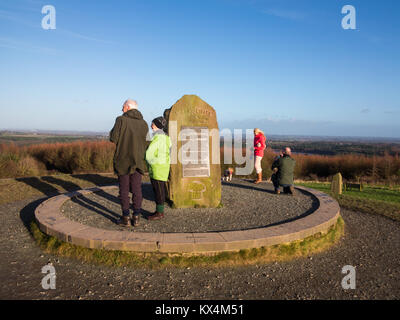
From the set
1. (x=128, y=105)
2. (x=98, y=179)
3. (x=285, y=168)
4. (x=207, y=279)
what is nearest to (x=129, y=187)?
(x=128, y=105)

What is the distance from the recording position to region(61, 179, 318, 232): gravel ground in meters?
5.33

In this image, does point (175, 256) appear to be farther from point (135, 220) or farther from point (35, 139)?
point (35, 139)

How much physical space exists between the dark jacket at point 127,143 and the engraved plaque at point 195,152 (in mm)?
1686

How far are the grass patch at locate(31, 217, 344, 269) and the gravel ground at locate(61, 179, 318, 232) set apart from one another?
81 cm

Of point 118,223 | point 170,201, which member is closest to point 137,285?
point 118,223

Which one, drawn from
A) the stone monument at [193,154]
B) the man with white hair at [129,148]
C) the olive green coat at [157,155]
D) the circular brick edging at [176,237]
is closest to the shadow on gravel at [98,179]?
the stone monument at [193,154]

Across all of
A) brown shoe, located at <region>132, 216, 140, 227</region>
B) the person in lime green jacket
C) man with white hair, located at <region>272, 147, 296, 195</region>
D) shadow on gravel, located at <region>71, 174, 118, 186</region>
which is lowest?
shadow on gravel, located at <region>71, 174, 118, 186</region>

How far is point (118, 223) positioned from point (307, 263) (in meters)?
3.29

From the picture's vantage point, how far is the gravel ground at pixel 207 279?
340 cm

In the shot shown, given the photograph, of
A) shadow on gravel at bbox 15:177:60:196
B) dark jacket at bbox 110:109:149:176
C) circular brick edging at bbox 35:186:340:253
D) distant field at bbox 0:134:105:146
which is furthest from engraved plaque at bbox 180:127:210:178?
distant field at bbox 0:134:105:146

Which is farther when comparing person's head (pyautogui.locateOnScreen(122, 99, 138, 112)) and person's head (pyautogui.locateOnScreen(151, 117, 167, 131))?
person's head (pyautogui.locateOnScreen(151, 117, 167, 131))

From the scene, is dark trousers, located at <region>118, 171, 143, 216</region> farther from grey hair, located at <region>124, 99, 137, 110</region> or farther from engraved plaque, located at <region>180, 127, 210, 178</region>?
engraved plaque, located at <region>180, 127, 210, 178</region>

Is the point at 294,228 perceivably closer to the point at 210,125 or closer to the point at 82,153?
the point at 210,125
